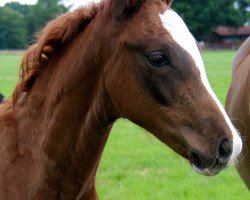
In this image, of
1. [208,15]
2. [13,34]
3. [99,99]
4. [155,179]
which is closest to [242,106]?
[155,179]

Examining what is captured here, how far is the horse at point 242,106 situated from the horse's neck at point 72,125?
213cm

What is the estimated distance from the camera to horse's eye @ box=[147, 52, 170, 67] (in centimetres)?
278

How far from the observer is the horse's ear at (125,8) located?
292cm

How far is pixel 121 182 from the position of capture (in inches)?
284

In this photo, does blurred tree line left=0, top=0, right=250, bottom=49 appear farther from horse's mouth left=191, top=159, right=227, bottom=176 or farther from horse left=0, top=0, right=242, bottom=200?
horse's mouth left=191, top=159, right=227, bottom=176

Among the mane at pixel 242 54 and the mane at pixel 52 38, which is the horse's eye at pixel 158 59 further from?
the mane at pixel 242 54

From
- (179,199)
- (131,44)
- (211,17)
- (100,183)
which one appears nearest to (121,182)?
(100,183)

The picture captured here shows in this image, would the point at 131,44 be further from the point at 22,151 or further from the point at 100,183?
the point at 100,183

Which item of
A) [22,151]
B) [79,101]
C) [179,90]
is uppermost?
[179,90]

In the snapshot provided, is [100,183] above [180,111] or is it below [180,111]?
below

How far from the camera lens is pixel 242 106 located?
556 centimetres

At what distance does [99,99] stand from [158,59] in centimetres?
48

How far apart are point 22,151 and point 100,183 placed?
4039mm

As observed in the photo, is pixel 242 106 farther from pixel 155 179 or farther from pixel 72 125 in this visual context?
pixel 72 125
